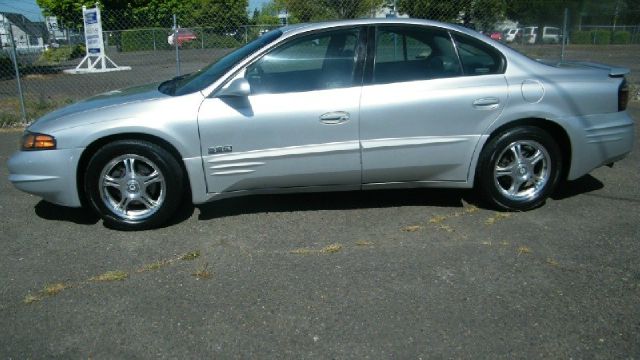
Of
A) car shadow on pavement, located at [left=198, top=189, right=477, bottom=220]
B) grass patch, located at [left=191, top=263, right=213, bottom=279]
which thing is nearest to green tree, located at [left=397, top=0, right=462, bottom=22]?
car shadow on pavement, located at [left=198, top=189, right=477, bottom=220]

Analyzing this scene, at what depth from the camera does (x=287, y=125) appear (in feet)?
13.2

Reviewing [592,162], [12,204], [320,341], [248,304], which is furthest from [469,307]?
[12,204]

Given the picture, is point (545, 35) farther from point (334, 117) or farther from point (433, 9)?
point (334, 117)

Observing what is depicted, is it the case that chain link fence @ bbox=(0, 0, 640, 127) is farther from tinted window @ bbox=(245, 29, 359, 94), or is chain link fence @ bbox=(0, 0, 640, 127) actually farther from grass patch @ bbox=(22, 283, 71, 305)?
grass patch @ bbox=(22, 283, 71, 305)

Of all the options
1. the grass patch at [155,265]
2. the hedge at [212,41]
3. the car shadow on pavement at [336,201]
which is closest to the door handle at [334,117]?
the car shadow on pavement at [336,201]

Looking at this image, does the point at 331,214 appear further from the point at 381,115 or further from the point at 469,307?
the point at 469,307

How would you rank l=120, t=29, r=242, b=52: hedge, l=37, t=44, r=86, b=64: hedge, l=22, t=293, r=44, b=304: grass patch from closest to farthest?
l=22, t=293, r=44, b=304: grass patch → l=120, t=29, r=242, b=52: hedge → l=37, t=44, r=86, b=64: hedge

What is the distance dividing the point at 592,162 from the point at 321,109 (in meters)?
2.38

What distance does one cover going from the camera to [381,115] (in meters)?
4.09

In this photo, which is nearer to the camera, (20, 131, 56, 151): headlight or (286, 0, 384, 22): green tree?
(20, 131, 56, 151): headlight

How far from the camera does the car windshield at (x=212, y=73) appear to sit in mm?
4152

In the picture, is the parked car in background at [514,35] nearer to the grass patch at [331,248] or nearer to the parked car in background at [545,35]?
the parked car in background at [545,35]

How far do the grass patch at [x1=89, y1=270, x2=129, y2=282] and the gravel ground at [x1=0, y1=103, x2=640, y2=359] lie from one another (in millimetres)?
11

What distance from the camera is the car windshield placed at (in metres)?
4.15
